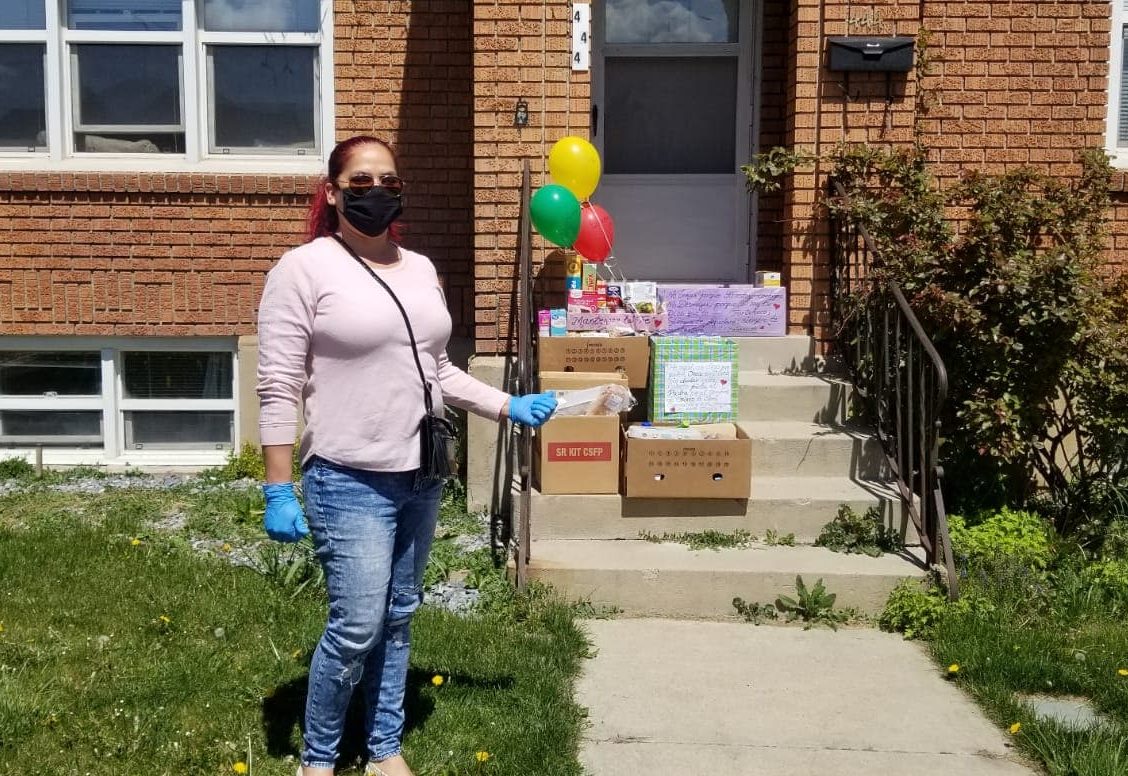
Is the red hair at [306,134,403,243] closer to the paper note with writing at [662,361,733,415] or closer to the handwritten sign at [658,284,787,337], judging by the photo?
the paper note with writing at [662,361,733,415]

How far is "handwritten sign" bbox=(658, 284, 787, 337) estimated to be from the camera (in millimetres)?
6246

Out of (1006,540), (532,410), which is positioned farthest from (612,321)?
(532,410)

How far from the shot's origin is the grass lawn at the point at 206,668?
3.34 metres

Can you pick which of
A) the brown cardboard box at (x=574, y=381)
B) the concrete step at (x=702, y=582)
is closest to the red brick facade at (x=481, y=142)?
the brown cardboard box at (x=574, y=381)

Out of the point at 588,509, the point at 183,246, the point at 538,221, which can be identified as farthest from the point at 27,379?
the point at 588,509

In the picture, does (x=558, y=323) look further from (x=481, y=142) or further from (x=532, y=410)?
(x=532, y=410)

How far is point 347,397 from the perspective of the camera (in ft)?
9.59

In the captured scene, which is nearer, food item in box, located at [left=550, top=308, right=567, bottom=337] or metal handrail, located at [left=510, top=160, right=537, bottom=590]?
metal handrail, located at [left=510, top=160, right=537, bottom=590]

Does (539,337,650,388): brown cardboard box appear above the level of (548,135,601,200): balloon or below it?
below

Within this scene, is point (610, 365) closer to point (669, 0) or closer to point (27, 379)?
point (669, 0)

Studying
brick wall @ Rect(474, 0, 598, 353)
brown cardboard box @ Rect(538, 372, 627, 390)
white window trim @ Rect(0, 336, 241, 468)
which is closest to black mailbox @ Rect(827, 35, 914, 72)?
brick wall @ Rect(474, 0, 598, 353)

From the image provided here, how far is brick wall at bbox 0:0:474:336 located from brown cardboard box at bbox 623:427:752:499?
235 centimetres

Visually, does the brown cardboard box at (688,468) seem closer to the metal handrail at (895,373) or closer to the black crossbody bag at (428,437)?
the metal handrail at (895,373)

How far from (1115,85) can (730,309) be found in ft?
9.15
